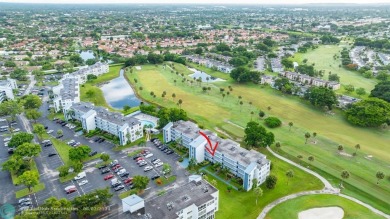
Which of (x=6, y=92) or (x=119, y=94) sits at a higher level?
(x=6, y=92)

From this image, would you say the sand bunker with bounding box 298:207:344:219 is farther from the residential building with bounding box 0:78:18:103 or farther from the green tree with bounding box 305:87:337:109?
the residential building with bounding box 0:78:18:103

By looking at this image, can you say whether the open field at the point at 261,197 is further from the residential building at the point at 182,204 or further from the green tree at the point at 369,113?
the green tree at the point at 369,113

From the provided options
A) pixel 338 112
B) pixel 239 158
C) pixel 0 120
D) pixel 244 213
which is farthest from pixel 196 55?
pixel 244 213

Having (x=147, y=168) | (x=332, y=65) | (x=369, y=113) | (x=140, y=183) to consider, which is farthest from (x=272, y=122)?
(x=332, y=65)

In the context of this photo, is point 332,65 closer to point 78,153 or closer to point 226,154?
point 226,154

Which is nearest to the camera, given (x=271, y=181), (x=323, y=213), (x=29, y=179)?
(x=323, y=213)

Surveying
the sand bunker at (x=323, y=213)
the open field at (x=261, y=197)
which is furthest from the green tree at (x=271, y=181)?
the sand bunker at (x=323, y=213)
